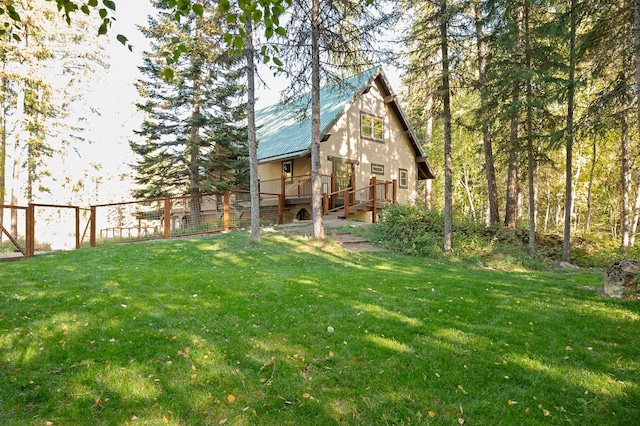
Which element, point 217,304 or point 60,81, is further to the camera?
point 60,81

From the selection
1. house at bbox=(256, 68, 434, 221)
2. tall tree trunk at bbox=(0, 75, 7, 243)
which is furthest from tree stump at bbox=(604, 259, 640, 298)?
tall tree trunk at bbox=(0, 75, 7, 243)

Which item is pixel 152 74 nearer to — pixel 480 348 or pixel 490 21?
pixel 490 21

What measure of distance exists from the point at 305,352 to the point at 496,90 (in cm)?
1062

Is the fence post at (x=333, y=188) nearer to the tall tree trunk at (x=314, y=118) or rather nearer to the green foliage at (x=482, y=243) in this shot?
the green foliage at (x=482, y=243)

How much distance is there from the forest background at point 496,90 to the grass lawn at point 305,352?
317cm

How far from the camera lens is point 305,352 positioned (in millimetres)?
3744

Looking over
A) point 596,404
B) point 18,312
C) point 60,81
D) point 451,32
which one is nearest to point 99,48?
point 60,81

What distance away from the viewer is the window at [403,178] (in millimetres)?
20281

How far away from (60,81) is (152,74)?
20.6 feet

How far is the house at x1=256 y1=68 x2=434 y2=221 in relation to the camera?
16891 mm

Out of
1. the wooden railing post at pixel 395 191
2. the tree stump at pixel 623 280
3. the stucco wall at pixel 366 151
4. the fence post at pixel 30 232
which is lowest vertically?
the tree stump at pixel 623 280

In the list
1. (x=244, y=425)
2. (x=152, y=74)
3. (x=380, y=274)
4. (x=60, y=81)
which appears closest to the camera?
(x=244, y=425)

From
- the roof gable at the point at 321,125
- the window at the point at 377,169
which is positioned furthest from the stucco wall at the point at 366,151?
the roof gable at the point at 321,125

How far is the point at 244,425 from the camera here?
266cm
